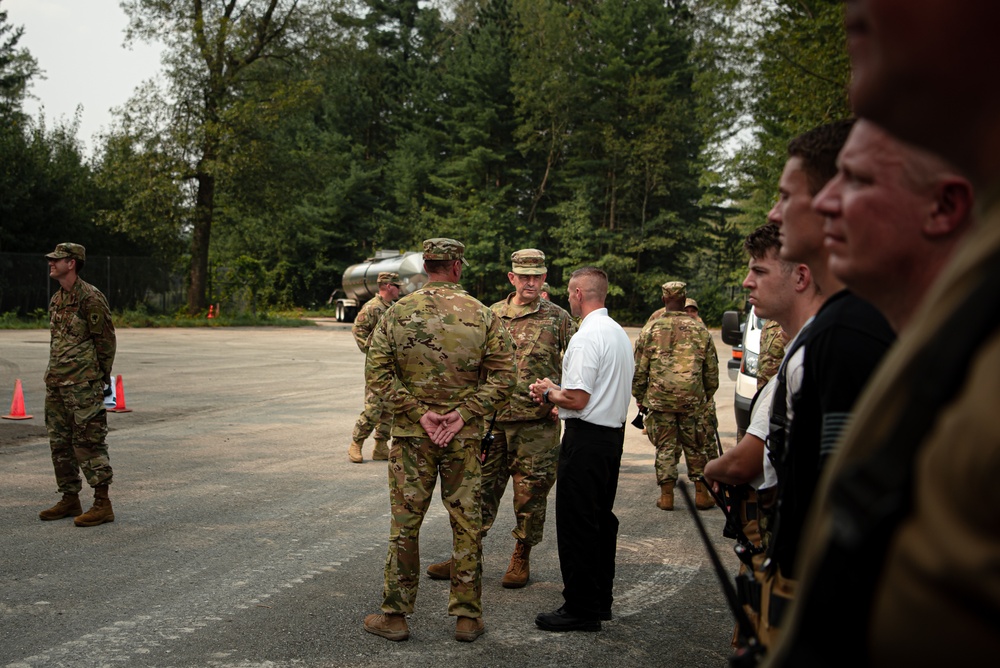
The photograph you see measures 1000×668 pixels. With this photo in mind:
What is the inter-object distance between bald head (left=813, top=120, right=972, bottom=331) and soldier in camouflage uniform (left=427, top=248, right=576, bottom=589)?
16.1 ft

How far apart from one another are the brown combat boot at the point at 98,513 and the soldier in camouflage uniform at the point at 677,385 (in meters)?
5.05

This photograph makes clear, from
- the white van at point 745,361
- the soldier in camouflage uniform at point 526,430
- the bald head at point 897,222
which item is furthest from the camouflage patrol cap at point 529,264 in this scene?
the bald head at point 897,222

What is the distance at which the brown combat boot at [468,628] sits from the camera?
532 cm

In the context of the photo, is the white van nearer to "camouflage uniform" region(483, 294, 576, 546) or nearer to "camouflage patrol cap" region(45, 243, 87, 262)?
"camouflage uniform" region(483, 294, 576, 546)

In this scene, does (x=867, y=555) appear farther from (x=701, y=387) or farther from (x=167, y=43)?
(x=167, y=43)

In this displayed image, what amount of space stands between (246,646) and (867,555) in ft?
15.2

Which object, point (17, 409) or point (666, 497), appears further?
point (17, 409)

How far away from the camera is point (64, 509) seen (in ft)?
25.6

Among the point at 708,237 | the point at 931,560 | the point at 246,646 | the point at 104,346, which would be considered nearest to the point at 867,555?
the point at 931,560

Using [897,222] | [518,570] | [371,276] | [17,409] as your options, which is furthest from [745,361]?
[371,276]

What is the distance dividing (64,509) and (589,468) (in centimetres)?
471

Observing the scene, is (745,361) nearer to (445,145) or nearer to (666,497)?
(666,497)

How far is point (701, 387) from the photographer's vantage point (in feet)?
31.4

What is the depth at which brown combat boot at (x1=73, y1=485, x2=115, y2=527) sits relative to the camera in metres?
7.53
